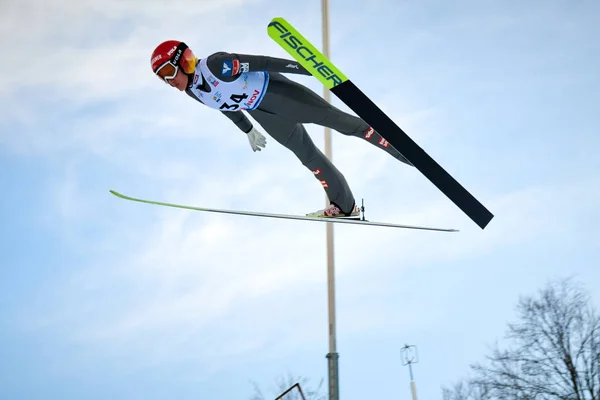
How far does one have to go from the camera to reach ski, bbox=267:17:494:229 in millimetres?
5941

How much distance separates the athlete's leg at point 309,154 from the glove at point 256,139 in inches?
18.0

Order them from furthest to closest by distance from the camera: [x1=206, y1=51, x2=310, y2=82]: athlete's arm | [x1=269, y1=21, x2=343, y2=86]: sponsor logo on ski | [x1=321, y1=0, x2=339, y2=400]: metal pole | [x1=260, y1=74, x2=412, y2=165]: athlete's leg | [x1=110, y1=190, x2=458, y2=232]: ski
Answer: [x1=321, y1=0, x2=339, y2=400]: metal pole
[x1=110, y1=190, x2=458, y2=232]: ski
[x1=260, y1=74, x2=412, y2=165]: athlete's leg
[x1=206, y1=51, x2=310, y2=82]: athlete's arm
[x1=269, y1=21, x2=343, y2=86]: sponsor logo on ski

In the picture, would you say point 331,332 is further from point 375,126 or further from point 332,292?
point 375,126

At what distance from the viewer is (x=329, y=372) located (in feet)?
26.7

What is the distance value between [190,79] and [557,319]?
53.8ft

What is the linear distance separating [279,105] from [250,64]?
1.84 ft

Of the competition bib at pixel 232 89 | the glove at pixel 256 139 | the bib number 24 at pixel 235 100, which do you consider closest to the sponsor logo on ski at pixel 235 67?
the competition bib at pixel 232 89

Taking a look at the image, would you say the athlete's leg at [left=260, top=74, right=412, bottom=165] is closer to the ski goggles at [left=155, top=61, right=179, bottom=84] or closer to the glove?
the glove

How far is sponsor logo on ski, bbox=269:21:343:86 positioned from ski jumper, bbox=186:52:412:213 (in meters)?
0.13

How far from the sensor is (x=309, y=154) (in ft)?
22.6

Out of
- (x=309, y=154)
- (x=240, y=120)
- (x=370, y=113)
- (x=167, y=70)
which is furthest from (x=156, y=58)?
(x=370, y=113)

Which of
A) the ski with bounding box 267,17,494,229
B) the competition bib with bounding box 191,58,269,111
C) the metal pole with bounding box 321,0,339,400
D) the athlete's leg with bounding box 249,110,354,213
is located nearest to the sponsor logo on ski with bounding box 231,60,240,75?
the competition bib with bounding box 191,58,269,111

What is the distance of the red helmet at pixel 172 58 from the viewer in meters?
6.15

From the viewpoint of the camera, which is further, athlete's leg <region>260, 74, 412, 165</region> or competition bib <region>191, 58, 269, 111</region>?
athlete's leg <region>260, 74, 412, 165</region>
